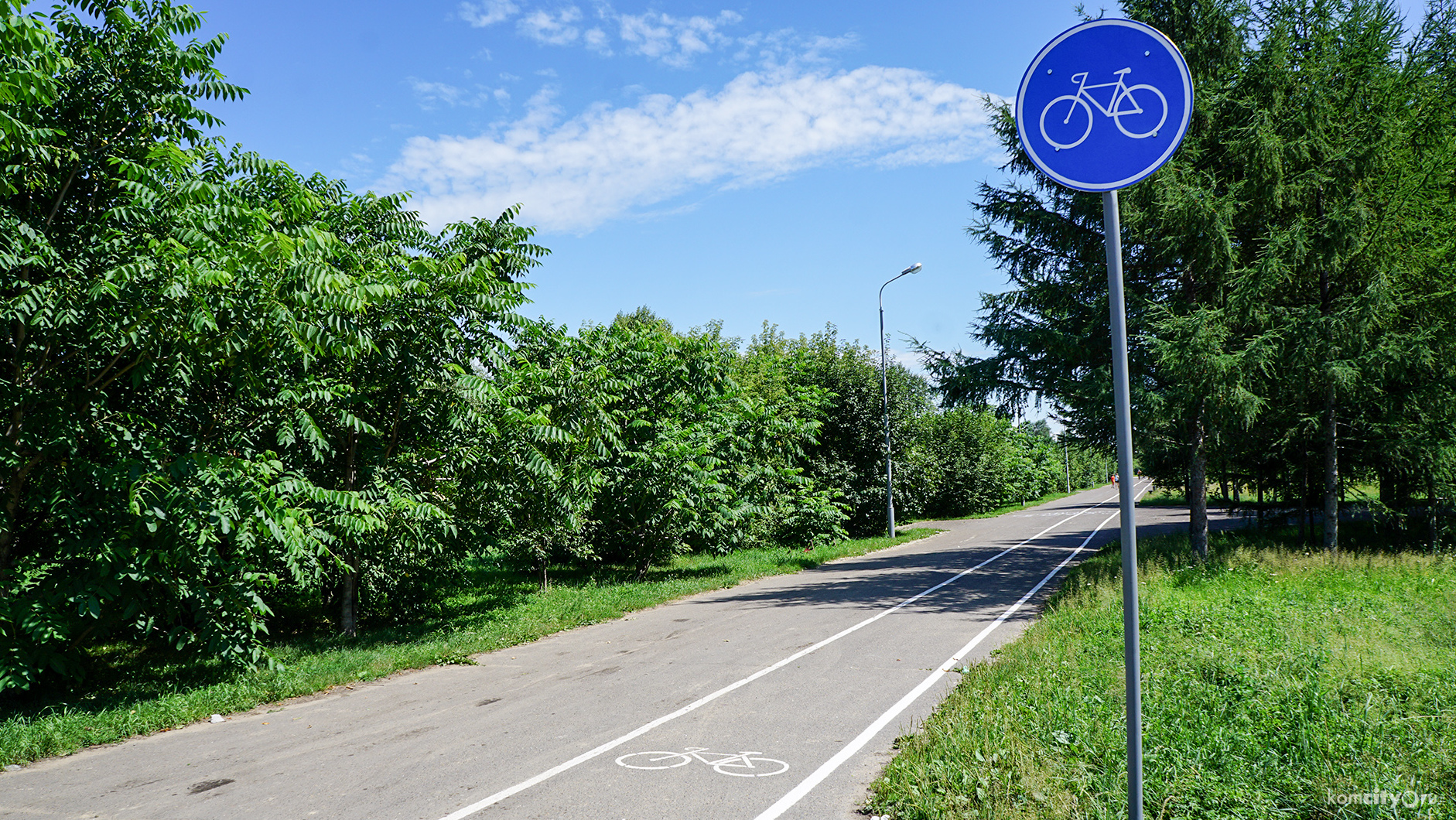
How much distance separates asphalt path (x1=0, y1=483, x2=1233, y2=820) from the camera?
548cm

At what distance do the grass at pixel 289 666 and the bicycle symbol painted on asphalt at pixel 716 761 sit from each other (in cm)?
508

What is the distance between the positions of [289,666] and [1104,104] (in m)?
10.8

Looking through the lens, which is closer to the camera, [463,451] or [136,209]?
[136,209]

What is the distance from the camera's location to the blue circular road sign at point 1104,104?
9.84ft

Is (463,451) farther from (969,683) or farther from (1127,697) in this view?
(1127,697)

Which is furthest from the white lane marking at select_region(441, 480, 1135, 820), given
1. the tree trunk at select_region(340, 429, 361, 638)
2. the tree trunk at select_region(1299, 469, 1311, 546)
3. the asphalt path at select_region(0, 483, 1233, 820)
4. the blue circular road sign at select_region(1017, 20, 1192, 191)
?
the tree trunk at select_region(1299, 469, 1311, 546)

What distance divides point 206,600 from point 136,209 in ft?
14.1

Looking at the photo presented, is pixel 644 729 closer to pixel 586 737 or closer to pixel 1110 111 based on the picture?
pixel 586 737

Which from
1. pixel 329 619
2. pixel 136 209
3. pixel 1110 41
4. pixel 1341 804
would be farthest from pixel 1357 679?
pixel 329 619

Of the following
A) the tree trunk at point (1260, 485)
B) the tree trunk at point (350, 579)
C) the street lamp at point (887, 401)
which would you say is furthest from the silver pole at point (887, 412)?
the tree trunk at point (350, 579)

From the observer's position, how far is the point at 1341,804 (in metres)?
4.14

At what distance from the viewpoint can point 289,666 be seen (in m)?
9.88

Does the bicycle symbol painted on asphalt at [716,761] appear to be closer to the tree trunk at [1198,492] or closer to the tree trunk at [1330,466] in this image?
the tree trunk at [1198,492]

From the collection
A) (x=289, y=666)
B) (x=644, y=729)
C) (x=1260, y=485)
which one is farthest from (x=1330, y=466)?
(x=289, y=666)
